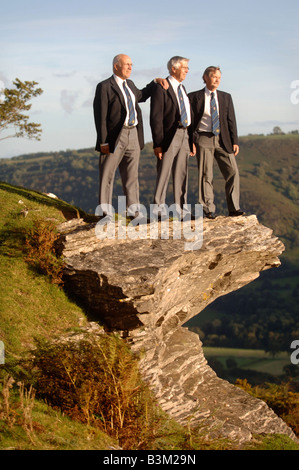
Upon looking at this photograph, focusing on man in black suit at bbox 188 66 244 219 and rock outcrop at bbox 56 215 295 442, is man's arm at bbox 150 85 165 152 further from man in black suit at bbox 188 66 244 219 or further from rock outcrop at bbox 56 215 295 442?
rock outcrop at bbox 56 215 295 442

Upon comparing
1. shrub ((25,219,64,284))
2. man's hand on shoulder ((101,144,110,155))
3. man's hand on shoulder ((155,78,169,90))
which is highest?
man's hand on shoulder ((155,78,169,90))

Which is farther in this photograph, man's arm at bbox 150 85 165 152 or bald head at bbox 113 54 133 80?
man's arm at bbox 150 85 165 152

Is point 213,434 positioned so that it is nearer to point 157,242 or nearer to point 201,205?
point 157,242

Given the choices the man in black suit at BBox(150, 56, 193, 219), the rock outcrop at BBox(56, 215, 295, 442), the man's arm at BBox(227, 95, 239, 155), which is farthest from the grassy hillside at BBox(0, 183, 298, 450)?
the man's arm at BBox(227, 95, 239, 155)

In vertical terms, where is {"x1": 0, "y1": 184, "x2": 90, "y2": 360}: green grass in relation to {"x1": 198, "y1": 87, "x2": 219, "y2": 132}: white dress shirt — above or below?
below

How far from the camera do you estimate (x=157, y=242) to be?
14008 millimetres

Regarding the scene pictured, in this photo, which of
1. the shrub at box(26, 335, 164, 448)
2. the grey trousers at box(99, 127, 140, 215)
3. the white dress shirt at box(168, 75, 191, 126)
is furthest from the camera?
the white dress shirt at box(168, 75, 191, 126)

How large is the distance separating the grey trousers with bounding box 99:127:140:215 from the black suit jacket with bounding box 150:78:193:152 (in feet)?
1.89

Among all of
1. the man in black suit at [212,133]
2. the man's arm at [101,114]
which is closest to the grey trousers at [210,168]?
the man in black suit at [212,133]

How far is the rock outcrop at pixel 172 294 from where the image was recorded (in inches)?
491

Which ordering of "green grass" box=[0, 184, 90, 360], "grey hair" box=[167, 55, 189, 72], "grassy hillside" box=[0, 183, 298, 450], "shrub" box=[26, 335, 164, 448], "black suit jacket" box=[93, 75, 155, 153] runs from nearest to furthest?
"grassy hillside" box=[0, 183, 298, 450], "shrub" box=[26, 335, 164, 448], "green grass" box=[0, 184, 90, 360], "black suit jacket" box=[93, 75, 155, 153], "grey hair" box=[167, 55, 189, 72]

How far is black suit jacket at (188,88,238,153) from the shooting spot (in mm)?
14484

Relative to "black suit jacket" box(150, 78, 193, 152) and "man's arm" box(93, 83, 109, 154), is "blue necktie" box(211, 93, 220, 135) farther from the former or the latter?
"man's arm" box(93, 83, 109, 154)

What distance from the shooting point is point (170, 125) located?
13953 millimetres
